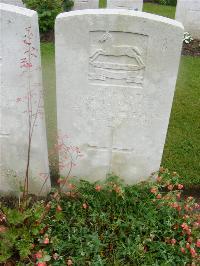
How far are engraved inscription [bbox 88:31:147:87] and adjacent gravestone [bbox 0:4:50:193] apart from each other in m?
0.44

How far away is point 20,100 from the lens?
9.64ft

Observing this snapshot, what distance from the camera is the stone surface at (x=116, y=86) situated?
259cm

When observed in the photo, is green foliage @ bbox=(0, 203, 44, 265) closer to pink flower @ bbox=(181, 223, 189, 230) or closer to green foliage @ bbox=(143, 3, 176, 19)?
pink flower @ bbox=(181, 223, 189, 230)

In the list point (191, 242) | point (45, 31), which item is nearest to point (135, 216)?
point (191, 242)

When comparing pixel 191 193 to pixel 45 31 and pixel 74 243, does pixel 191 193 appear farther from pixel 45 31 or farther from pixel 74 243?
pixel 45 31

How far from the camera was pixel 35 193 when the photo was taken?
3.57 metres

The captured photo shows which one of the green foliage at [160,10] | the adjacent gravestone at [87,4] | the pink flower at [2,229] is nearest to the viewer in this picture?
the pink flower at [2,229]

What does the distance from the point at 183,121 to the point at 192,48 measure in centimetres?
321

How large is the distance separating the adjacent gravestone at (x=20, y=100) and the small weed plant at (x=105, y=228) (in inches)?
16.2

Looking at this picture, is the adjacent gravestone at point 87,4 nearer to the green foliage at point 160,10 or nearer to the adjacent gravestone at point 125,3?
the adjacent gravestone at point 125,3

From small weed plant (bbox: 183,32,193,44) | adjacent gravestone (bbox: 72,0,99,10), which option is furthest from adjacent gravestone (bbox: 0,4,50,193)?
adjacent gravestone (bbox: 72,0,99,10)

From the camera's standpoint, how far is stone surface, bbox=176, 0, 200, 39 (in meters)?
7.71

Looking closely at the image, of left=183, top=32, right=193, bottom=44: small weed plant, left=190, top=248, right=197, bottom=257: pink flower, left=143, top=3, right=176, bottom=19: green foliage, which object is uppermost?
left=143, top=3, right=176, bottom=19: green foliage

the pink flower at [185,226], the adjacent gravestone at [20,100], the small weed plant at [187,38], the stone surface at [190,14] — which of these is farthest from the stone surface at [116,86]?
the stone surface at [190,14]
